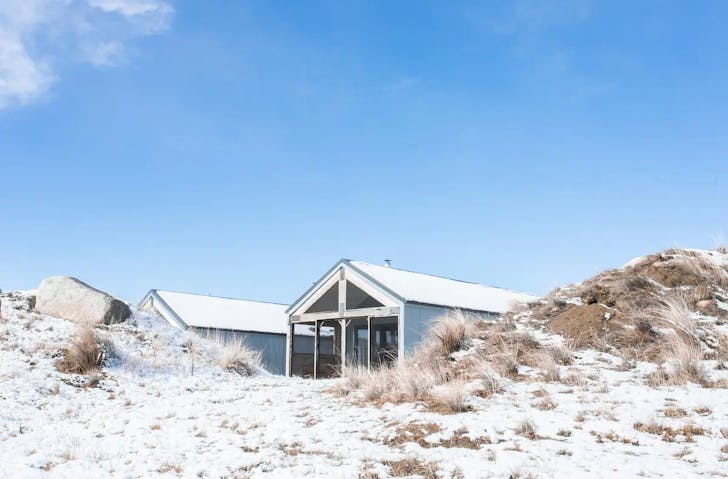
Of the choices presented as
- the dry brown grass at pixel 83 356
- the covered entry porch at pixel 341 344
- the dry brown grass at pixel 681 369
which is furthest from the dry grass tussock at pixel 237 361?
the dry brown grass at pixel 681 369

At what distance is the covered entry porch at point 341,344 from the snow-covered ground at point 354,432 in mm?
10451

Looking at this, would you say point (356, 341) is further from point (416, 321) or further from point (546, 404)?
point (546, 404)

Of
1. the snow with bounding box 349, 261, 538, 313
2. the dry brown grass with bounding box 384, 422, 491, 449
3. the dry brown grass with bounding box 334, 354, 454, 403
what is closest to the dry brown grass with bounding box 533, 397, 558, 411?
the dry brown grass with bounding box 384, 422, 491, 449

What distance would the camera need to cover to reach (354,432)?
7.42 meters

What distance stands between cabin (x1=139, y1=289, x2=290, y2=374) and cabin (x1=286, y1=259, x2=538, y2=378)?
2024 mm

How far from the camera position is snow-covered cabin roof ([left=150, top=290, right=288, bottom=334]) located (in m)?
27.8

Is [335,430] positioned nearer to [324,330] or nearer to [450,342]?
[450,342]

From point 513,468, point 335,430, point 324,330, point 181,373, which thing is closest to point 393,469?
point 513,468

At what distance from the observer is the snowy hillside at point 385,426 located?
5.81m

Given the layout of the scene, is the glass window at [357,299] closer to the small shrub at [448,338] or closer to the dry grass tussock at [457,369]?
the dry grass tussock at [457,369]

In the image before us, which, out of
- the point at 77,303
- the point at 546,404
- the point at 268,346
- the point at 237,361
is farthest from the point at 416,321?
the point at 546,404

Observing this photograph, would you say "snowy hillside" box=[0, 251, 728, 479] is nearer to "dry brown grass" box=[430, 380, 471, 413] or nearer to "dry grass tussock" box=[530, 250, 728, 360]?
"dry brown grass" box=[430, 380, 471, 413]

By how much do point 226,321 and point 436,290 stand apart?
1063 cm

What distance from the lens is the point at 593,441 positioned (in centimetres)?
628
